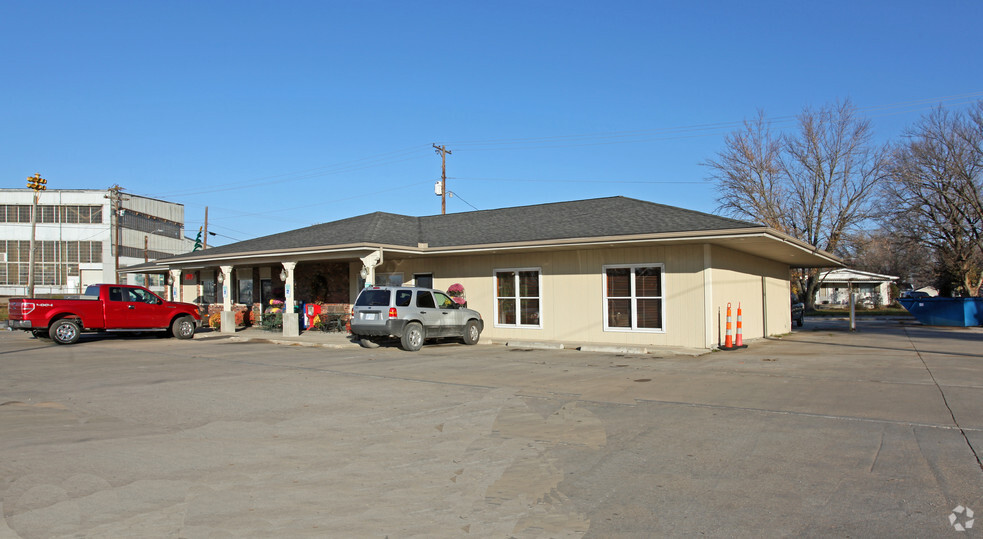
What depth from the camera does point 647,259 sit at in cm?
1794

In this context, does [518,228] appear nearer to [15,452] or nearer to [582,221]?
[582,221]

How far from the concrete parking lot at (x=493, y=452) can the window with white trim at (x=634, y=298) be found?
4.70m

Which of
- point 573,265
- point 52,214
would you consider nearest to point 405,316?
point 573,265

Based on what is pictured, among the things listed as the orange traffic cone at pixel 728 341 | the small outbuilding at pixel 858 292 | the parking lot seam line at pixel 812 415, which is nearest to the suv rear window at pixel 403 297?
the orange traffic cone at pixel 728 341

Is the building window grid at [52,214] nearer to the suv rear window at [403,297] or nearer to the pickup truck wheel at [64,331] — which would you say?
the pickup truck wheel at [64,331]

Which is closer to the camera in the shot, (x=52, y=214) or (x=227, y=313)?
(x=227, y=313)

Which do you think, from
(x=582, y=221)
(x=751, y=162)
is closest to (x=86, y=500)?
(x=582, y=221)

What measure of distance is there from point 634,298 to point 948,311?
Result: 19248mm

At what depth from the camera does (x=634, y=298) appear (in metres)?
18.1

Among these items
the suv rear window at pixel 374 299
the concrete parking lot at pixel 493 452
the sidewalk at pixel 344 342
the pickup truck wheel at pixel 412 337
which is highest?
the suv rear window at pixel 374 299

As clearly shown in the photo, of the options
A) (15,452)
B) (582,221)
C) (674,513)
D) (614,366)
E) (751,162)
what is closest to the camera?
(674,513)

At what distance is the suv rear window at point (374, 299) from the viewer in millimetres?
17016

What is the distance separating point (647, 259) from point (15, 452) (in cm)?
1475

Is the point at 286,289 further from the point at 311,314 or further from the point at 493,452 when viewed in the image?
the point at 493,452
